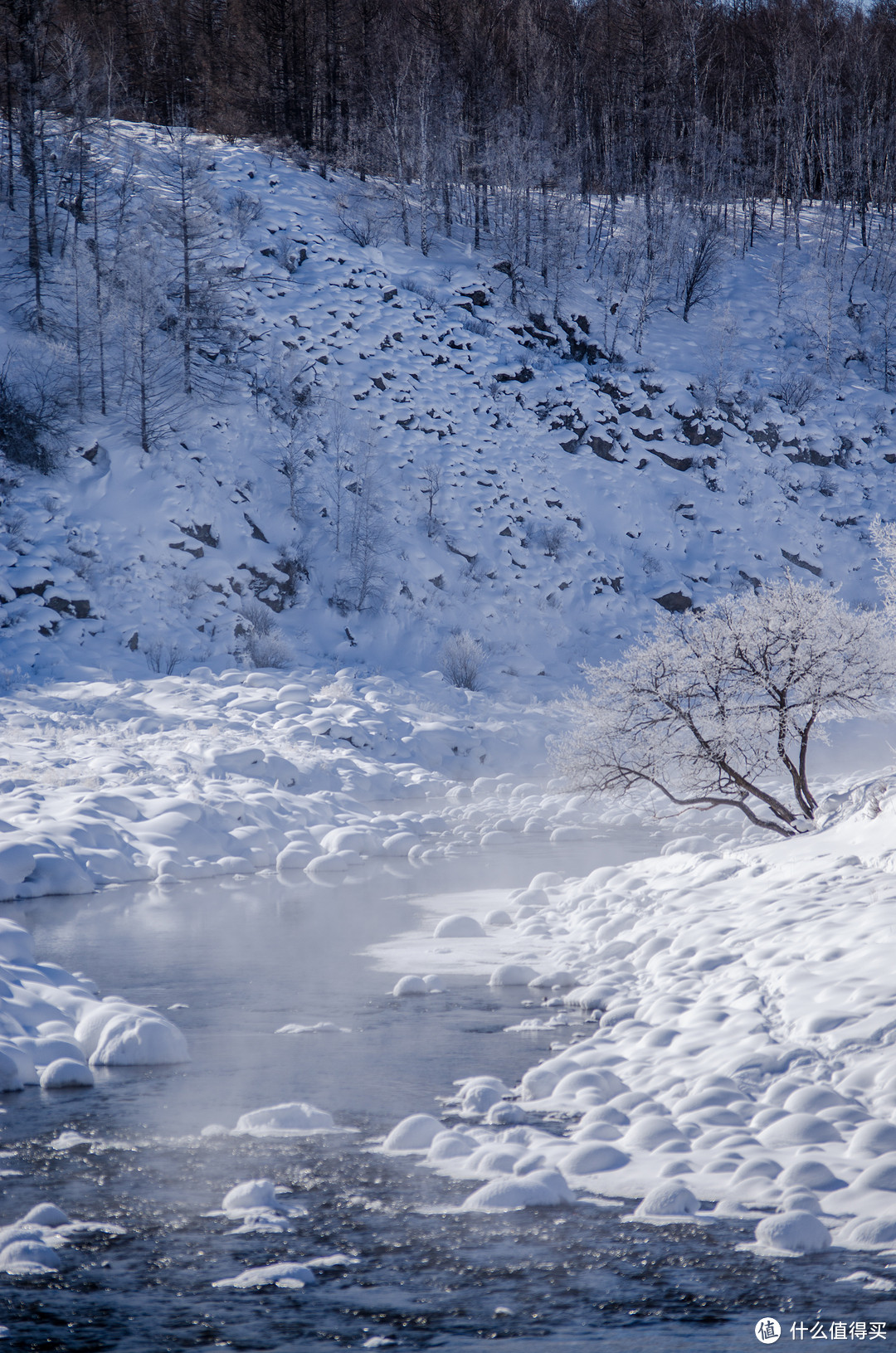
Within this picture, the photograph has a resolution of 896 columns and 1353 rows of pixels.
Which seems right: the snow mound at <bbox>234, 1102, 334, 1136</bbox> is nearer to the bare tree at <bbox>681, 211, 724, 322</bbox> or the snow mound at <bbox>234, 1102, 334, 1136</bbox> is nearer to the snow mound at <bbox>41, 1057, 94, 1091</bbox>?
the snow mound at <bbox>41, 1057, 94, 1091</bbox>

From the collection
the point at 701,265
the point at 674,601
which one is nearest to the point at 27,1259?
the point at 674,601

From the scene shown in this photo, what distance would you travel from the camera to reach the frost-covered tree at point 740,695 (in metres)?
10.9

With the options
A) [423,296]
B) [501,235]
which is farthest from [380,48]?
[423,296]

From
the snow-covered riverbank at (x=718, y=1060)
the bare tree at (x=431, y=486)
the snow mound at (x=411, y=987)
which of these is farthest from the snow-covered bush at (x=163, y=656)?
the snow mound at (x=411, y=987)

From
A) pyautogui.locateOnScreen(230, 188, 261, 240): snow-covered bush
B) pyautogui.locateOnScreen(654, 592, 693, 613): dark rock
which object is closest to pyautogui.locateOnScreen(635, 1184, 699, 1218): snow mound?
pyautogui.locateOnScreen(654, 592, 693, 613): dark rock

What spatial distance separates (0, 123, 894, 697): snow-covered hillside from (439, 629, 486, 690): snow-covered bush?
53 cm

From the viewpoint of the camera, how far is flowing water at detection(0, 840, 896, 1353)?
304 cm

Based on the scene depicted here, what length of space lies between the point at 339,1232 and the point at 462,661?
1894cm

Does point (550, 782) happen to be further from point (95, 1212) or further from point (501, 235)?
point (501, 235)

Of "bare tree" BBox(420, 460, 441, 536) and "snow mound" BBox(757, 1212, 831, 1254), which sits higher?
"bare tree" BBox(420, 460, 441, 536)

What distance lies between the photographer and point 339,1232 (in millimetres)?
3652

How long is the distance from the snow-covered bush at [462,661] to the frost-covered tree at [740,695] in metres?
10.2

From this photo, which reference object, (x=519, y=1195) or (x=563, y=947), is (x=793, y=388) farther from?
(x=519, y=1195)

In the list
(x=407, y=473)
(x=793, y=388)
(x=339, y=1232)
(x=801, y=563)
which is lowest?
(x=339, y=1232)
